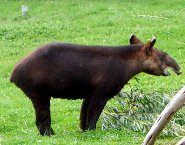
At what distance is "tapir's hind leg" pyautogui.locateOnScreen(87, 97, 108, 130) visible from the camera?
9273 mm

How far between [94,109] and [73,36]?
446 inches

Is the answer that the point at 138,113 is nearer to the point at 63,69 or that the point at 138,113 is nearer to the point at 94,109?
the point at 94,109

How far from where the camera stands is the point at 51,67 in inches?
359

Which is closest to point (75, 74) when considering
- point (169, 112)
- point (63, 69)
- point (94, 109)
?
point (63, 69)

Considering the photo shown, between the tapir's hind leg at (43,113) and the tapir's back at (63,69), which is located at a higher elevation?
the tapir's back at (63,69)

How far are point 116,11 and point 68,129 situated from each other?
Result: 13.3m

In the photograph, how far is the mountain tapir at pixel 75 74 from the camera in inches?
358

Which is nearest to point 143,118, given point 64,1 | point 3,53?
point 3,53

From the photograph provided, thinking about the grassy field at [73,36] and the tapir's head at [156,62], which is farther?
the tapir's head at [156,62]

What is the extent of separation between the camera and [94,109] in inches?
367

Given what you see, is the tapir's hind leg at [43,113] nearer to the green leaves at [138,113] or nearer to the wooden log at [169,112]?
the green leaves at [138,113]

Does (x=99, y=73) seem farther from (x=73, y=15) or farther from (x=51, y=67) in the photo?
(x=73, y=15)

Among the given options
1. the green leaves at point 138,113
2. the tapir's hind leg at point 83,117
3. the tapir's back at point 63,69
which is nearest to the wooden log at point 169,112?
the tapir's back at point 63,69

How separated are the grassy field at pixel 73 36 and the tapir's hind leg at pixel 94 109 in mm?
162
